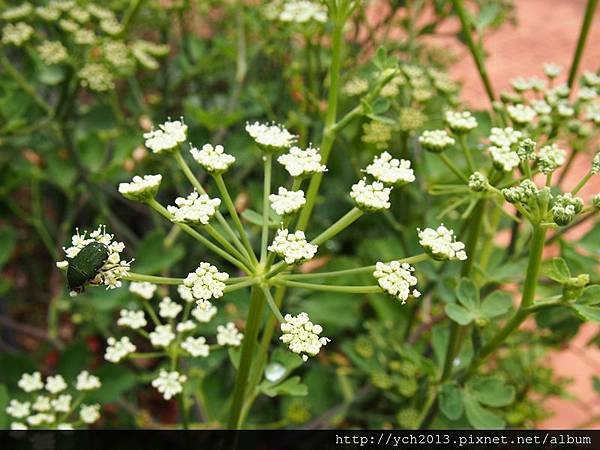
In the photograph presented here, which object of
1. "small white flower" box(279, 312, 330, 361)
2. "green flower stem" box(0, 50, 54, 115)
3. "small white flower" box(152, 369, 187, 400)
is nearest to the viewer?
"small white flower" box(279, 312, 330, 361)

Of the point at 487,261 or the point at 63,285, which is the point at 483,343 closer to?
the point at 487,261

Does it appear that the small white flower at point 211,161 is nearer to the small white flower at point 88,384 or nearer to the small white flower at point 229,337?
the small white flower at point 229,337

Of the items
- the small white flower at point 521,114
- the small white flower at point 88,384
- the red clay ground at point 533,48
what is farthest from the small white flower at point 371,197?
the red clay ground at point 533,48

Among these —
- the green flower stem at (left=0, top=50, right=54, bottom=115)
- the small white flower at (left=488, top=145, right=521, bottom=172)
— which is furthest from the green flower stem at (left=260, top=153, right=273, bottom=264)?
the green flower stem at (left=0, top=50, right=54, bottom=115)

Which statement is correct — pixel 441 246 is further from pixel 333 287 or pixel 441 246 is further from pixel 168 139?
pixel 168 139

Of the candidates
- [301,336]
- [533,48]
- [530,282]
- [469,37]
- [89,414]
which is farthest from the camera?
[533,48]

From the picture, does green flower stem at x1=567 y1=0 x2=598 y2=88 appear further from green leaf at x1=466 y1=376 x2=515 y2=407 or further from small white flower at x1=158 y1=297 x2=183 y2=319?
small white flower at x1=158 y1=297 x2=183 y2=319

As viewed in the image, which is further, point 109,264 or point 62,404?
point 62,404

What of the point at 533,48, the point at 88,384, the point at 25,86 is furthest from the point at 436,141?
the point at 533,48
